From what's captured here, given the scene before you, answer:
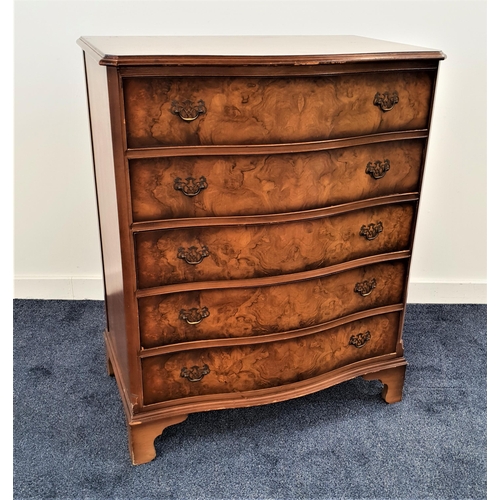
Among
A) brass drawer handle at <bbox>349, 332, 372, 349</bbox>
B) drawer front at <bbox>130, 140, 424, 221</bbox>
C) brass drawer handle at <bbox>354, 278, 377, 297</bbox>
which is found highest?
drawer front at <bbox>130, 140, 424, 221</bbox>

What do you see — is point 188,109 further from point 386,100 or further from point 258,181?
point 386,100

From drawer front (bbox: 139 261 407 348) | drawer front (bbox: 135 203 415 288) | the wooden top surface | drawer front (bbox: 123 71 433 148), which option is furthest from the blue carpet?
the wooden top surface

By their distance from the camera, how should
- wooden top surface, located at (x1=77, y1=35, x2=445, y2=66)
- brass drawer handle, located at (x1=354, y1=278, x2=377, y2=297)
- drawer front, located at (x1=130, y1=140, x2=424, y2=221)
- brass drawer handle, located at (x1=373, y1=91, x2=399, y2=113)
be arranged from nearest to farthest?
wooden top surface, located at (x1=77, y1=35, x2=445, y2=66) → drawer front, located at (x1=130, y1=140, x2=424, y2=221) → brass drawer handle, located at (x1=373, y1=91, x2=399, y2=113) → brass drawer handle, located at (x1=354, y1=278, x2=377, y2=297)

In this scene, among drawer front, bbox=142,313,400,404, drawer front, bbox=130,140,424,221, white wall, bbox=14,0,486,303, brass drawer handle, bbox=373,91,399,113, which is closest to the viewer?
drawer front, bbox=130,140,424,221

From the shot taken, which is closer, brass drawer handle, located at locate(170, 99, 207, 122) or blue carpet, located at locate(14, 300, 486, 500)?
brass drawer handle, located at locate(170, 99, 207, 122)

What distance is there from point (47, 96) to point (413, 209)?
A: 1668 mm

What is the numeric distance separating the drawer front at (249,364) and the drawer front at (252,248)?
0.88 ft

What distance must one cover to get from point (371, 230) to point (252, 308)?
480 millimetres

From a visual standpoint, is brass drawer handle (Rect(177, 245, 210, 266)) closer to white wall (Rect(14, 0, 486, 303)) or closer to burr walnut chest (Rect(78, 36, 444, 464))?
burr walnut chest (Rect(78, 36, 444, 464))

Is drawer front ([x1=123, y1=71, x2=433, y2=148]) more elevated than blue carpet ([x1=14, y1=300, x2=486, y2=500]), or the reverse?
drawer front ([x1=123, y1=71, x2=433, y2=148])

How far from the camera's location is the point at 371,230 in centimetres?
197

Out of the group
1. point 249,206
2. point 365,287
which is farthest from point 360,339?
point 249,206

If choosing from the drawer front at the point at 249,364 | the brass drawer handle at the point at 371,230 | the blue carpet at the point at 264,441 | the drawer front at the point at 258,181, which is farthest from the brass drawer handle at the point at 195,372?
the brass drawer handle at the point at 371,230

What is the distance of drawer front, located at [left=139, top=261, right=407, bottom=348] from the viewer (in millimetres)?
1817
